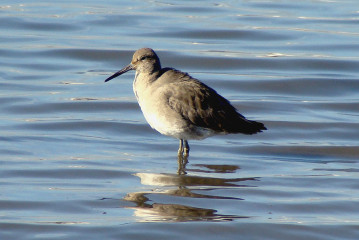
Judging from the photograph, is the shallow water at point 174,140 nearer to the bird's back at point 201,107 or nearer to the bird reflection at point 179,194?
the bird reflection at point 179,194

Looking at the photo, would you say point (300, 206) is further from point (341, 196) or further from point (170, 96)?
point (170, 96)

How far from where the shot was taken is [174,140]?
11.9 metres

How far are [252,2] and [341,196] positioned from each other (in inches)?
509

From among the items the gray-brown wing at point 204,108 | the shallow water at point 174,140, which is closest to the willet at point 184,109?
the gray-brown wing at point 204,108

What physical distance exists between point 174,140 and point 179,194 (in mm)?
2743

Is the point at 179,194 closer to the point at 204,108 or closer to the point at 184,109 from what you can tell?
the point at 184,109

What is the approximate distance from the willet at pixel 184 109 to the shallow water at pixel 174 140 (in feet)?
1.37

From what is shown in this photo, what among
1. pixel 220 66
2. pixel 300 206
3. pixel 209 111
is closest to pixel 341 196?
pixel 300 206

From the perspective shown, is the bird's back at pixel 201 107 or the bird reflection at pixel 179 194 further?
the bird's back at pixel 201 107

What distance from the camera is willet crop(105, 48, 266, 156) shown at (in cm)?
1048

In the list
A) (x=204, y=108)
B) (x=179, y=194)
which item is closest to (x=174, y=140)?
Result: (x=204, y=108)

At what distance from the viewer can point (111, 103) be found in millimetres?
13617

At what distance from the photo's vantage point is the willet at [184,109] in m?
10.5

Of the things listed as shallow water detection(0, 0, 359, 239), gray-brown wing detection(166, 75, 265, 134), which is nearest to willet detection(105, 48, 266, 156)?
gray-brown wing detection(166, 75, 265, 134)
